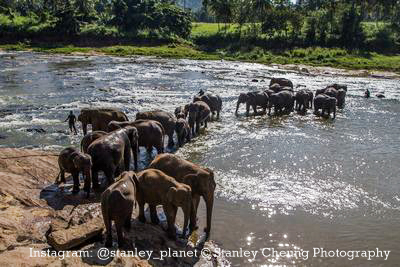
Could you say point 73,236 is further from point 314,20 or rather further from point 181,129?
point 314,20

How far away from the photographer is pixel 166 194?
965 centimetres

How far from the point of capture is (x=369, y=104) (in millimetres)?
31141

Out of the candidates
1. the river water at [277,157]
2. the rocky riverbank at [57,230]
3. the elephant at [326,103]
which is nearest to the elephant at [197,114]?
the river water at [277,157]

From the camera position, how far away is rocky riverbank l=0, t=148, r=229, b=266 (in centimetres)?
814

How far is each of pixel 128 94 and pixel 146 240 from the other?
2378 centimetres

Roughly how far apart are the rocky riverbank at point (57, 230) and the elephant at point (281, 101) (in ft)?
53.6

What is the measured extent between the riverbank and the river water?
17061mm

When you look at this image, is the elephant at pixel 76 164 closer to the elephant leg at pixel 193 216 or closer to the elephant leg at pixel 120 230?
the elephant leg at pixel 193 216

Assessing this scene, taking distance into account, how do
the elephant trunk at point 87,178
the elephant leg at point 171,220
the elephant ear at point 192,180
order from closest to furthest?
the elephant leg at point 171,220 < the elephant ear at point 192,180 < the elephant trunk at point 87,178

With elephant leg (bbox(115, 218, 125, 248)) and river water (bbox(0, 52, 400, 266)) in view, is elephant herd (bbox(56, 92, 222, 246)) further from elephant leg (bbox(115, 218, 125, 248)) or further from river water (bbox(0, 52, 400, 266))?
river water (bbox(0, 52, 400, 266))

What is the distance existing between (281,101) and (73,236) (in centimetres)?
1997

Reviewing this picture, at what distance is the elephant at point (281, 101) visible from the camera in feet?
88.3

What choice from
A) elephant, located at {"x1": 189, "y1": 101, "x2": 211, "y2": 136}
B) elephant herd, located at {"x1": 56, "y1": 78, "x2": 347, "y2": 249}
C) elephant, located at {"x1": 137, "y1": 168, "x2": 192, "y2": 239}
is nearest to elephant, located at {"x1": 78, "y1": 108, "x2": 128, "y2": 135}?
elephant herd, located at {"x1": 56, "y1": 78, "x2": 347, "y2": 249}

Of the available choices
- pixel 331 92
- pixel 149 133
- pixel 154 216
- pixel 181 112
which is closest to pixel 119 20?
pixel 331 92
